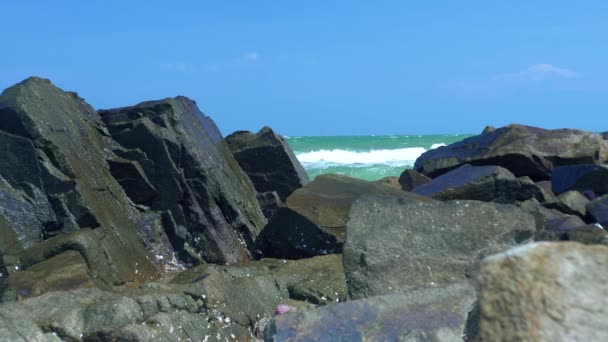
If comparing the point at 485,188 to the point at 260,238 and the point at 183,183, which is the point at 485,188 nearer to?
the point at 260,238

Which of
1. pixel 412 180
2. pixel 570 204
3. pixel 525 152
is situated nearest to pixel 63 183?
pixel 570 204

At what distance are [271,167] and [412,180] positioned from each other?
2.69 m

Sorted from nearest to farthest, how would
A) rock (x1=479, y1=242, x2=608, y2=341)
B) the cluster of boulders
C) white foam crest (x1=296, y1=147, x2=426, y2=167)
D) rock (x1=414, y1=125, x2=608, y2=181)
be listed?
1. rock (x1=479, y1=242, x2=608, y2=341)
2. the cluster of boulders
3. rock (x1=414, y1=125, x2=608, y2=181)
4. white foam crest (x1=296, y1=147, x2=426, y2=167)

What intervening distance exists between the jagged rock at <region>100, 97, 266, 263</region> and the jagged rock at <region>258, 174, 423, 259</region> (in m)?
0.91

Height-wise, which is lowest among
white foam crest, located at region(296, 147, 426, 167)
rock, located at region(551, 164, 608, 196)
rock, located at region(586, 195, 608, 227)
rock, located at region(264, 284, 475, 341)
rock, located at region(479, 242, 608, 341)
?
white foam crest, located at region(296, 147, 426, 167)

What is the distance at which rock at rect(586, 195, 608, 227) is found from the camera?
11508 millimetres

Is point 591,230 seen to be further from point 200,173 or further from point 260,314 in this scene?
point 200,173

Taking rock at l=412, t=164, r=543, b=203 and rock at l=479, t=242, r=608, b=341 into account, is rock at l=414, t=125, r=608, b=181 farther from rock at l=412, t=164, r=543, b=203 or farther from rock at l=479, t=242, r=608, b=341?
rock at l=479, t=242, r=608, b=341

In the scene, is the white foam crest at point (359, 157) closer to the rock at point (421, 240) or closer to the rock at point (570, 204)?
the rock at point (570, 204)

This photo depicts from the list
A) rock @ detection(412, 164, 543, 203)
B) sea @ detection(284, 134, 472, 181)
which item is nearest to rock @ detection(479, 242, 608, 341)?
rock @ detection(412, 164, 543, 203)

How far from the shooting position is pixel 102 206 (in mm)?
9984

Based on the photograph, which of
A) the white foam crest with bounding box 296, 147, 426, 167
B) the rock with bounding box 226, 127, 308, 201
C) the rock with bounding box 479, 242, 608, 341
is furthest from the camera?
the white foam crest with bounding box 296, 147, 426, 167

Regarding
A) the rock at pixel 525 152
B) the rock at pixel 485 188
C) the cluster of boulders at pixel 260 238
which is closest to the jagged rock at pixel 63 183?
the cluster of boulders at pixel 260 238

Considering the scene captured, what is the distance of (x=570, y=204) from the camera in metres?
12.4
